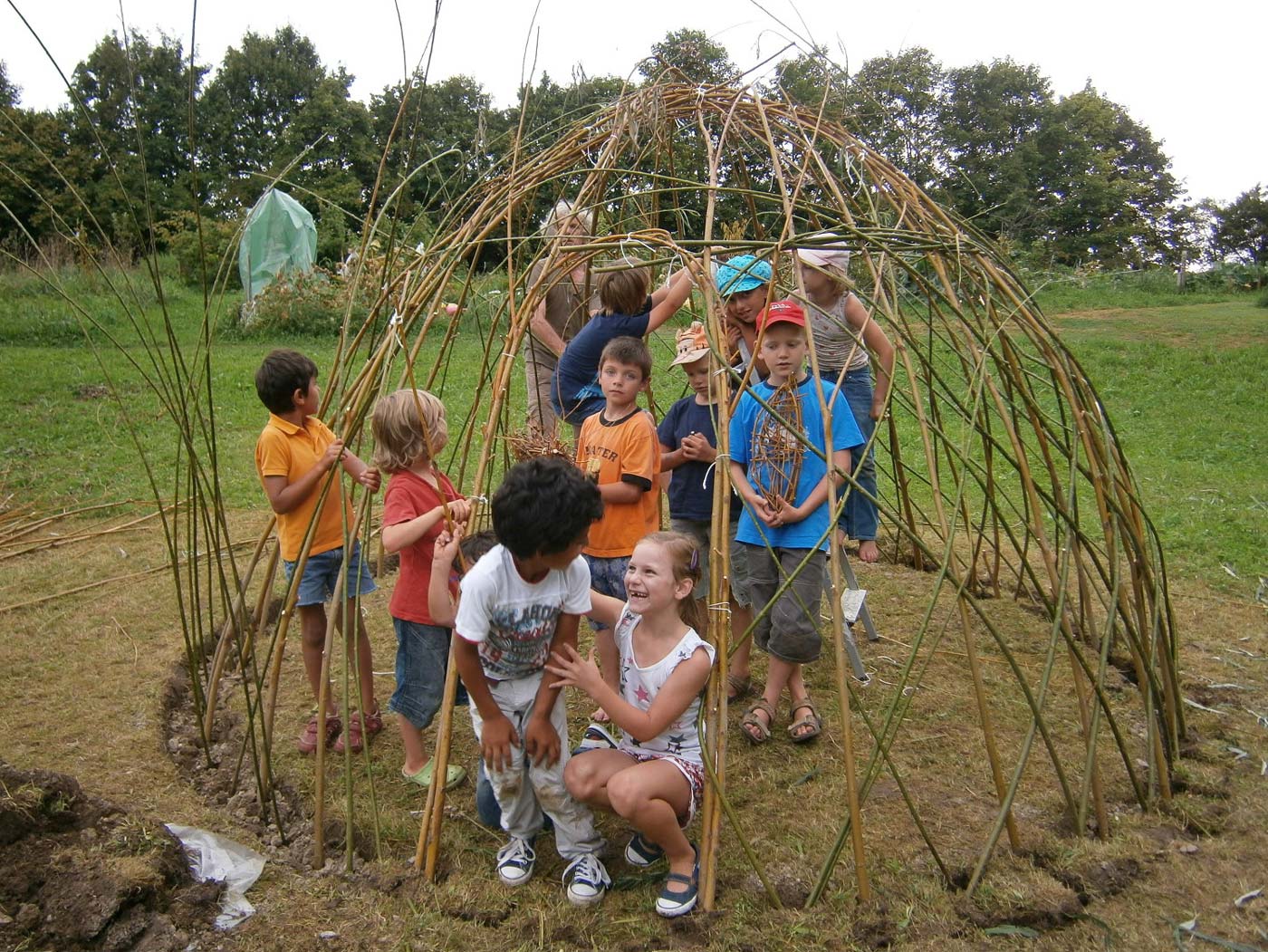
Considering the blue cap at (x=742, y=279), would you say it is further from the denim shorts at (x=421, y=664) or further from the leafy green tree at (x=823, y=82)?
the denim shorts at (x=421, y=664)

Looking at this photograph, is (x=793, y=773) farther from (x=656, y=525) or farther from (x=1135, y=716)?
(x=1135, y=716)

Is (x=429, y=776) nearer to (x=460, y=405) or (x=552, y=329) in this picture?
(x=552, y=329)

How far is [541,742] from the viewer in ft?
8.30

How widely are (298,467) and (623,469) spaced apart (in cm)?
112

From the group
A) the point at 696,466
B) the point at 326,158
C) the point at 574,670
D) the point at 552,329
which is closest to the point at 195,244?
the point at 326,158

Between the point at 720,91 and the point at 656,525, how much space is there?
1.73 meters

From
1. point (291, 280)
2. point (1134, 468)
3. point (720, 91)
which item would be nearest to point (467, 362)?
point (291, 280)

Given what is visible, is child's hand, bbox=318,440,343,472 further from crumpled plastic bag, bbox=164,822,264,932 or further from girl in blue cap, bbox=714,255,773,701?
girl in blue cap, bbox=714,255,773,701

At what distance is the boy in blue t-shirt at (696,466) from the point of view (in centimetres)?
351

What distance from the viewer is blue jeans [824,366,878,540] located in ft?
13.0

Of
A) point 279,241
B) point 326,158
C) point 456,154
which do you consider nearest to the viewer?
point 456,154

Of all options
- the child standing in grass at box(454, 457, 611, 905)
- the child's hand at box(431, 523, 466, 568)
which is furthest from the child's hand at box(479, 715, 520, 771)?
the child's hand at box(431, 523, 466, 568)

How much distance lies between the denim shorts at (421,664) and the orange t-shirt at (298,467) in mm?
496

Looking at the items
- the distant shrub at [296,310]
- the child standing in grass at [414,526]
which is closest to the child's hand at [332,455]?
the child standing in grass at [414,526]
